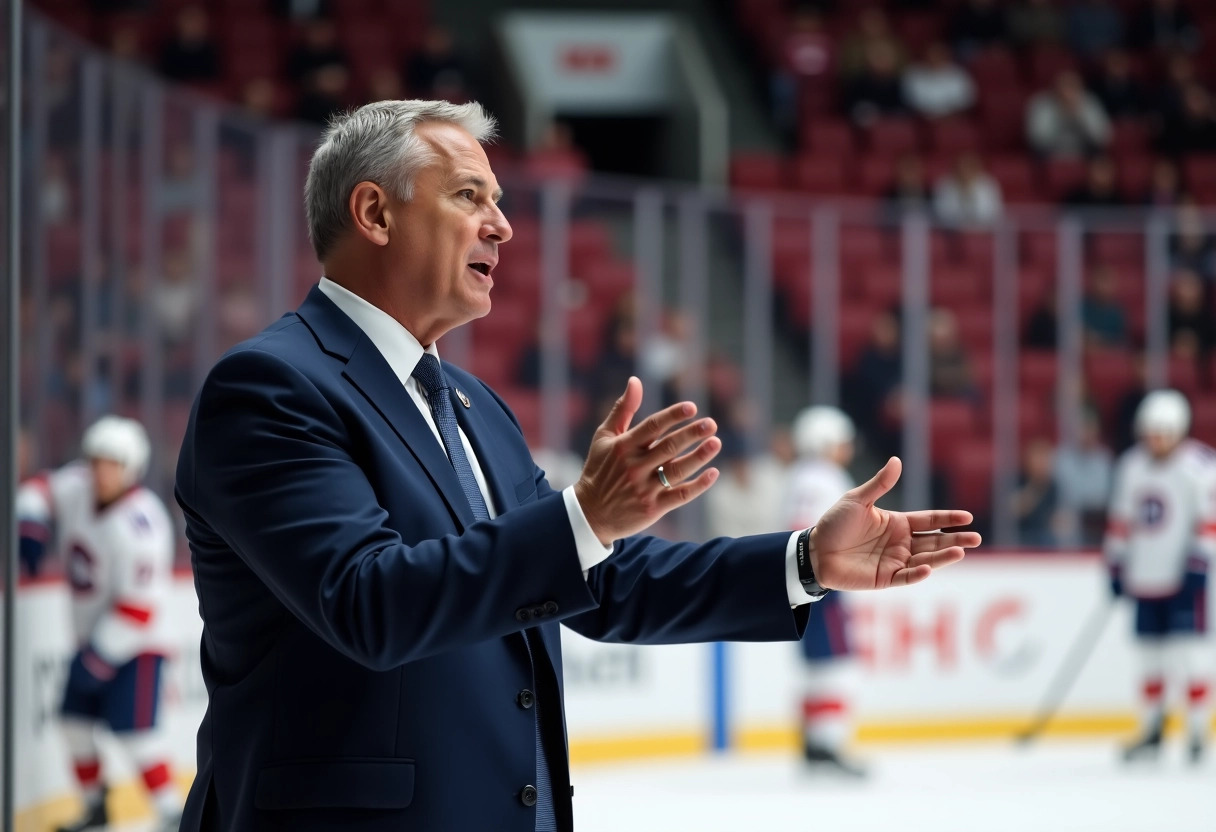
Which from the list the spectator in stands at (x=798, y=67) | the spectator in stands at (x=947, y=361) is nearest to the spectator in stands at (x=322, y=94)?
the spectator in stands at (x=798, y=67)

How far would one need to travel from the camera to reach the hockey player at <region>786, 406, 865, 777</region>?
6.99 meters

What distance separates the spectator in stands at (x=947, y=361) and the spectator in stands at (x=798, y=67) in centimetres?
355

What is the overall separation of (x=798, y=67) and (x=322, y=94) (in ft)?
11.6

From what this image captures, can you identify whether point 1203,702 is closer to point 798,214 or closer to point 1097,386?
point 1097,386

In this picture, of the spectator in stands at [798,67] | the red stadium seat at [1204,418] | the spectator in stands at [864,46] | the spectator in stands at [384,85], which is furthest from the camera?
the spectator in stands at [798,67]

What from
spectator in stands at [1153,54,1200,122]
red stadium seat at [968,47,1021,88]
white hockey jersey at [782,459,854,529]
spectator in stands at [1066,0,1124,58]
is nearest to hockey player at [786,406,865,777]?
white hockey jersey at [782,459,854,529]

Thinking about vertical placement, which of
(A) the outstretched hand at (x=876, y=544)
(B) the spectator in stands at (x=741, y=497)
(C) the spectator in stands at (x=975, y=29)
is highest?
(C) the spectator in stands at (x=975, y=29)

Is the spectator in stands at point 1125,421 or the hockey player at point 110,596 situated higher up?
the spectator in stands at point 1125,421

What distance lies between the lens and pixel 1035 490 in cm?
814

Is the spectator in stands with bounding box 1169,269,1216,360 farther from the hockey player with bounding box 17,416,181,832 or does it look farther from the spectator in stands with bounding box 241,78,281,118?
the hockey player with bounding box 17,416,181,832

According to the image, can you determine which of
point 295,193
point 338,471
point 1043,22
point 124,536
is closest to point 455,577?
point 338,471

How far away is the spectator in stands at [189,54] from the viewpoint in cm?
979

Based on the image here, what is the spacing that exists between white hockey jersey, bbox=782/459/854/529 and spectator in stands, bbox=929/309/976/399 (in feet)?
4.08

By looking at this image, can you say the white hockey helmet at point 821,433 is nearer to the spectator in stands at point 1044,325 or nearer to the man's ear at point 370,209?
the spectator in stands at point 1044,325
